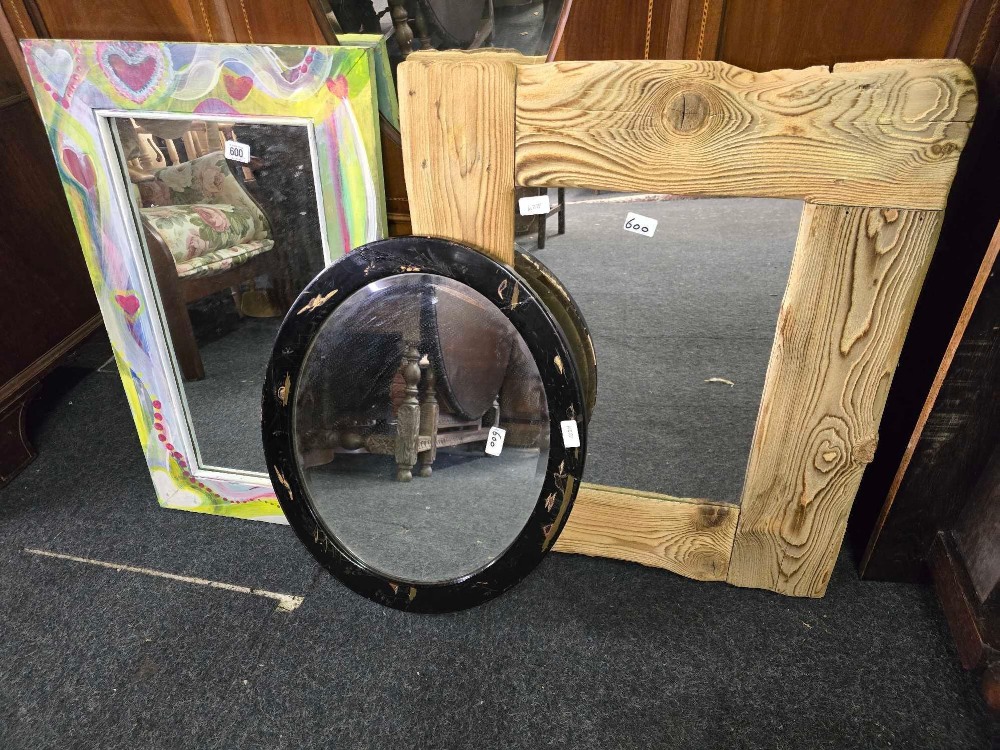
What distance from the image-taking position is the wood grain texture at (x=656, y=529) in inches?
46.1

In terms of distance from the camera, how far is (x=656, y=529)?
3.93 feet

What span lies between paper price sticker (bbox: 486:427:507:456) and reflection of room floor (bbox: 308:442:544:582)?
12 mm

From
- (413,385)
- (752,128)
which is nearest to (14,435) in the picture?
(413,385)

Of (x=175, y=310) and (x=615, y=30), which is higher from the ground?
(x=615, y=30)

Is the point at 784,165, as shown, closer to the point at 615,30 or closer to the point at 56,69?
the point at 615,30

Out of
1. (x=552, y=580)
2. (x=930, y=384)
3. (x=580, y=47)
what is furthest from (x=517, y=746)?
(x=580, y=47)

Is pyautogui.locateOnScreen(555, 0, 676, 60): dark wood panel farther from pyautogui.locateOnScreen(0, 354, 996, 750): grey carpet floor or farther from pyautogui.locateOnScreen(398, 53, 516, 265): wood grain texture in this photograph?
pyautogui.locateOnScreen(0, 354, 996, 750): grey carpet floor

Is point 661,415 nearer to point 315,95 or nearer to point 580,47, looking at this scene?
point 580,47

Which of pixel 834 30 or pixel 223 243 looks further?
→ pixel 223 243

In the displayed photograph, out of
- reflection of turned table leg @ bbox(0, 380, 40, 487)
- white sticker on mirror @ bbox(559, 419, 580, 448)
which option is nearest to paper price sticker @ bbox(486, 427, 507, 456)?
white sticker on mirror @ bbox(559, 419, 580, 448)

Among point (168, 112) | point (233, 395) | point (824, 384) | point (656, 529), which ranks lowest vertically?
point (656, 529)

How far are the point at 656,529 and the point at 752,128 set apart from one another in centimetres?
70

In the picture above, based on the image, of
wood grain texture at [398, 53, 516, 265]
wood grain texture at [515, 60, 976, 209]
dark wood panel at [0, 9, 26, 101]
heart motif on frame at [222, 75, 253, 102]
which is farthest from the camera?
dark wood panel at [0, 9, 26, 101]

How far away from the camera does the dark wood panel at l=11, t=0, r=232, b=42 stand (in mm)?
1024
